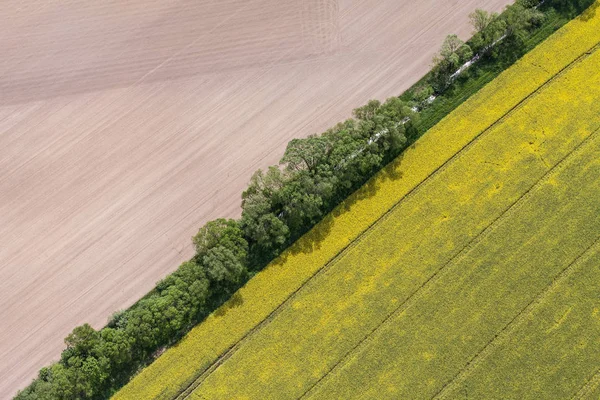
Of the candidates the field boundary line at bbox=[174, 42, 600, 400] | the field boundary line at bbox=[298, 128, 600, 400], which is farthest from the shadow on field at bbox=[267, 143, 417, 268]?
the field boundary line at bbox=[298, 128, 600, 400]

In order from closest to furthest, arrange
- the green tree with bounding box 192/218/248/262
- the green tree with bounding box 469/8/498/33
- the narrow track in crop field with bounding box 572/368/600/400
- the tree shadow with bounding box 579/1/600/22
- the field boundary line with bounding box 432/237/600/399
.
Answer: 1. the narrow track in crop field with bounding box 572/368/600/400
2. the field boundary line with bounding box 432/237/600/399
3. the green tree with bounding box 192/218/248/262
4. the green tree with bounding box 469/8/498/33
5. the tree shadow with bounding box 579/1/600/22

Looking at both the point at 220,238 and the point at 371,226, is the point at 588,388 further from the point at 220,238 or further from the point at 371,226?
the point at 220,238

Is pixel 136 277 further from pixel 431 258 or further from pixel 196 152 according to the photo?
pixel 431 258

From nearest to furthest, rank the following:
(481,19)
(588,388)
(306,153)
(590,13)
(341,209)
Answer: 1. (588,388)
2. (306,153)
3. (341,209)
4. (481,19)
5. (590,13)

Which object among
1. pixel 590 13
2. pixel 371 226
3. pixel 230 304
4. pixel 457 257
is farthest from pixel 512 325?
pixel 590 13

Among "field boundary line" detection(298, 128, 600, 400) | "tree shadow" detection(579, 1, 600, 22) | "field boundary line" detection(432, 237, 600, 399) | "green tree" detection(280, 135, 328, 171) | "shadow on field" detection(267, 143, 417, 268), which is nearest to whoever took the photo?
"field boundary line" detection(432, 237, 600, 399)

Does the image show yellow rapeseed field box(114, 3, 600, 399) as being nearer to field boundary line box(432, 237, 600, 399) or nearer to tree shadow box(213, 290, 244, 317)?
tree shadow box(213, 290, 244, 317)
